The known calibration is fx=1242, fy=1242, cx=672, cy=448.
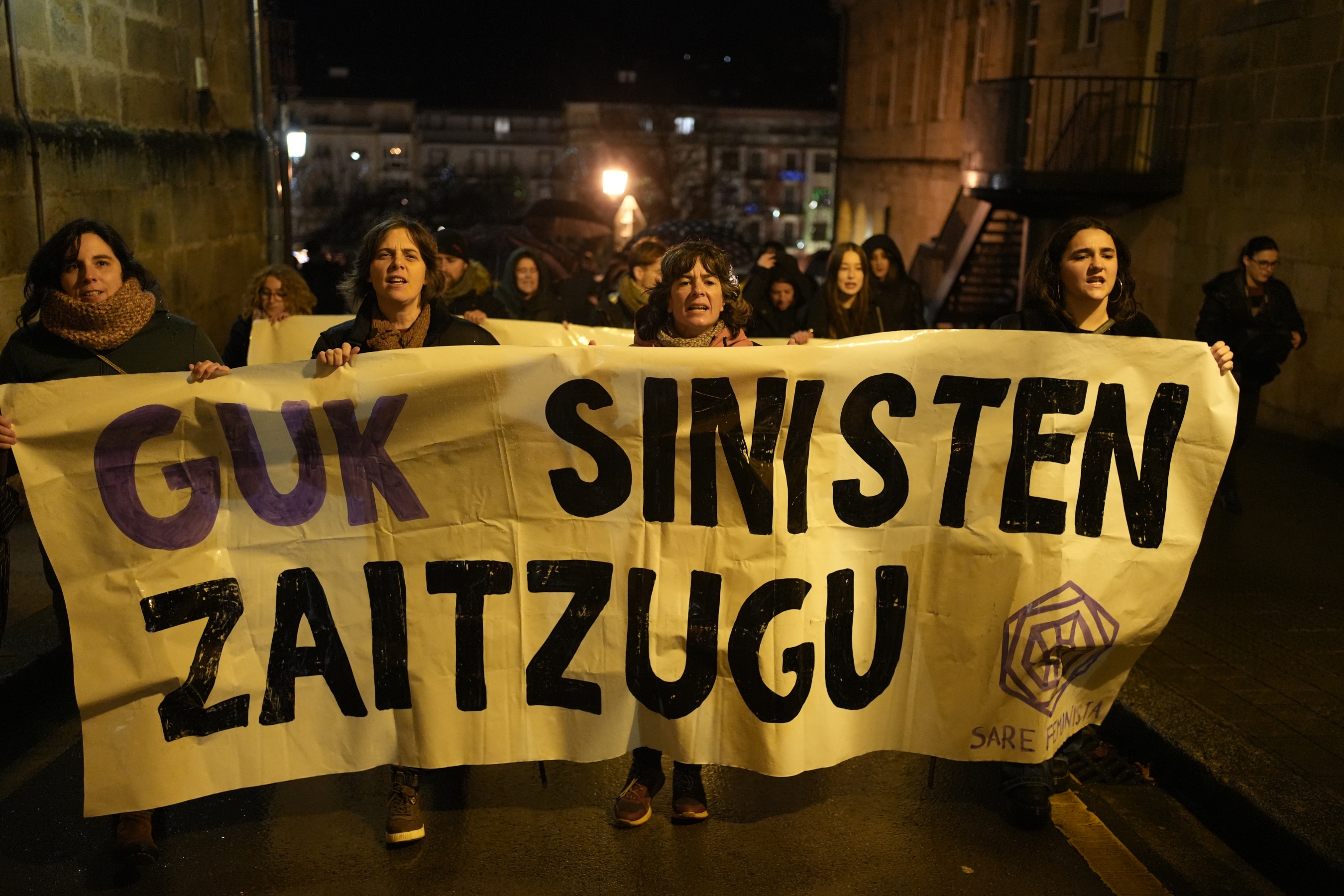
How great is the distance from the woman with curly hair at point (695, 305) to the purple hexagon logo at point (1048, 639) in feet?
3.99

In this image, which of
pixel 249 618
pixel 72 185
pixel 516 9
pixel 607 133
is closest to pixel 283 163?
pixel 72 185

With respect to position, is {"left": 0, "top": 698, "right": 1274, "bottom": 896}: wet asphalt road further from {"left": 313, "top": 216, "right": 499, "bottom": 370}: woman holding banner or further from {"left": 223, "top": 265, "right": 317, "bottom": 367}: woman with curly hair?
{"left": 223, "top": 265, "right": 317, "bottom": 367}: woman with curly hair

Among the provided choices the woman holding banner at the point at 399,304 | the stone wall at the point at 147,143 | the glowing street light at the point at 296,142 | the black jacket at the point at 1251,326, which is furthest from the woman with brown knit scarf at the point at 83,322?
the glowing street light at the point at 296,142

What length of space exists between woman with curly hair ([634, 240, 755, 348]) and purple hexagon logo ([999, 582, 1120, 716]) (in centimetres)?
122

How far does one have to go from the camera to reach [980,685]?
3.83 m

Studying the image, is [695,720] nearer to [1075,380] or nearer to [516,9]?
[1075,380]

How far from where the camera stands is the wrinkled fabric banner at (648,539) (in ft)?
12.1

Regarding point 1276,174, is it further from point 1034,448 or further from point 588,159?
point 588,159

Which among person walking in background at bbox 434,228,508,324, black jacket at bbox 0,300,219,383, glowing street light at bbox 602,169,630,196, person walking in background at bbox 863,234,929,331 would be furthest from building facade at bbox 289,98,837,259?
black jacket at bbox 0,300,219,383

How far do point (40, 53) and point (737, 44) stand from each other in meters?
68.1

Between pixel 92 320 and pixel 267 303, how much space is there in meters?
2.76

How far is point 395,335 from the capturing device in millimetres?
4008

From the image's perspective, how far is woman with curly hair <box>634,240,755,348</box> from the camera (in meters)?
4.01

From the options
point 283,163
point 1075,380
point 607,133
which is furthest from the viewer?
point 607,133
